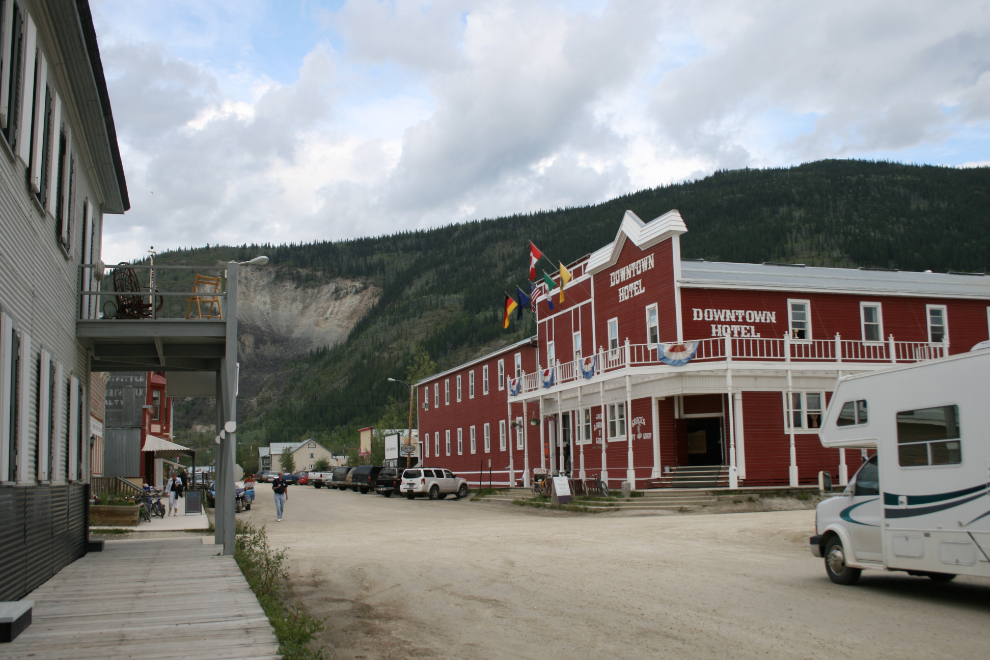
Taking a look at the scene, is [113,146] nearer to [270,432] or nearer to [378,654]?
[378,654]

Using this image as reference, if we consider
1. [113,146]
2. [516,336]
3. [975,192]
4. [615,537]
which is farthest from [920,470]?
[975,192]

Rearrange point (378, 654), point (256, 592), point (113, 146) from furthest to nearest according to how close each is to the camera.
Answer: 1. point (113, 146)
2. point (256, 592)
3. point (378, 654)

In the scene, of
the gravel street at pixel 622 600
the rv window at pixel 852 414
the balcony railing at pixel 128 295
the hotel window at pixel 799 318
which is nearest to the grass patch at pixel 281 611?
the gravel street at pixel 622 600

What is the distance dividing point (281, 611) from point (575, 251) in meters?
141

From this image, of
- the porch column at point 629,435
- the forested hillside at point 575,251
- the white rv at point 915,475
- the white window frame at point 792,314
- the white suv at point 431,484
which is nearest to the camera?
the white rv at point 915,475

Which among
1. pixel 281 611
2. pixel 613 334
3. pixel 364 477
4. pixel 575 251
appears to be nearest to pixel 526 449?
pixel 613 334

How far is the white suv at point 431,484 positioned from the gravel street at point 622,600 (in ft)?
74.4

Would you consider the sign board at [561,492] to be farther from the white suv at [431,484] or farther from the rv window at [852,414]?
the rv window at [852,414]

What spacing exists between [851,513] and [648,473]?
19438 mm

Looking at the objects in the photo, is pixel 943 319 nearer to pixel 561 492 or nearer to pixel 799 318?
pixel 799 318

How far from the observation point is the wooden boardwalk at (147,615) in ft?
21.2

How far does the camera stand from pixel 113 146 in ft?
51.4

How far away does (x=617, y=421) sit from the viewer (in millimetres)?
32938

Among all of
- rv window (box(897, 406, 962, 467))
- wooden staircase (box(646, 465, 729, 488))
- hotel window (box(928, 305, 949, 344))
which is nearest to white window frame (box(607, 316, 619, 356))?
wooden staircase (box(646, 465, 729, 488))
